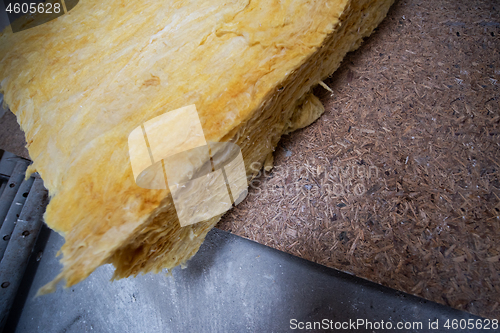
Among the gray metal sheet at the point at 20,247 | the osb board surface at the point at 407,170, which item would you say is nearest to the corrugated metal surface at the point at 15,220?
the gray metal sheet at the point at 20,247

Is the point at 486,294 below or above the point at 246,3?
below

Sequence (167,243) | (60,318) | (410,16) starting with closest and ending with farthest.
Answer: (167,243) → (410,16) → (60,318)

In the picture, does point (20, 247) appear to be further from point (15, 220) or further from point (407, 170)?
point (407, 170)

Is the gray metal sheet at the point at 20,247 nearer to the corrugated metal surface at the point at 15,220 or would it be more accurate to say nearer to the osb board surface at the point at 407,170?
the corrugated metal surface at the point at 15,220

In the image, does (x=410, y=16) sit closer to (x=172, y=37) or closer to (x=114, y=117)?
(x=172, y=37)

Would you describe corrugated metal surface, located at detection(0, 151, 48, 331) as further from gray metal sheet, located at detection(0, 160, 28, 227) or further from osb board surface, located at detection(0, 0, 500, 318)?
osb board surface, located at detection(0, 0, 500, 318)

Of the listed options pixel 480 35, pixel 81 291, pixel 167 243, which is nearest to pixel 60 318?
pixel 81 291

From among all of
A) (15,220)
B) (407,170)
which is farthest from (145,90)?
(15,220)
